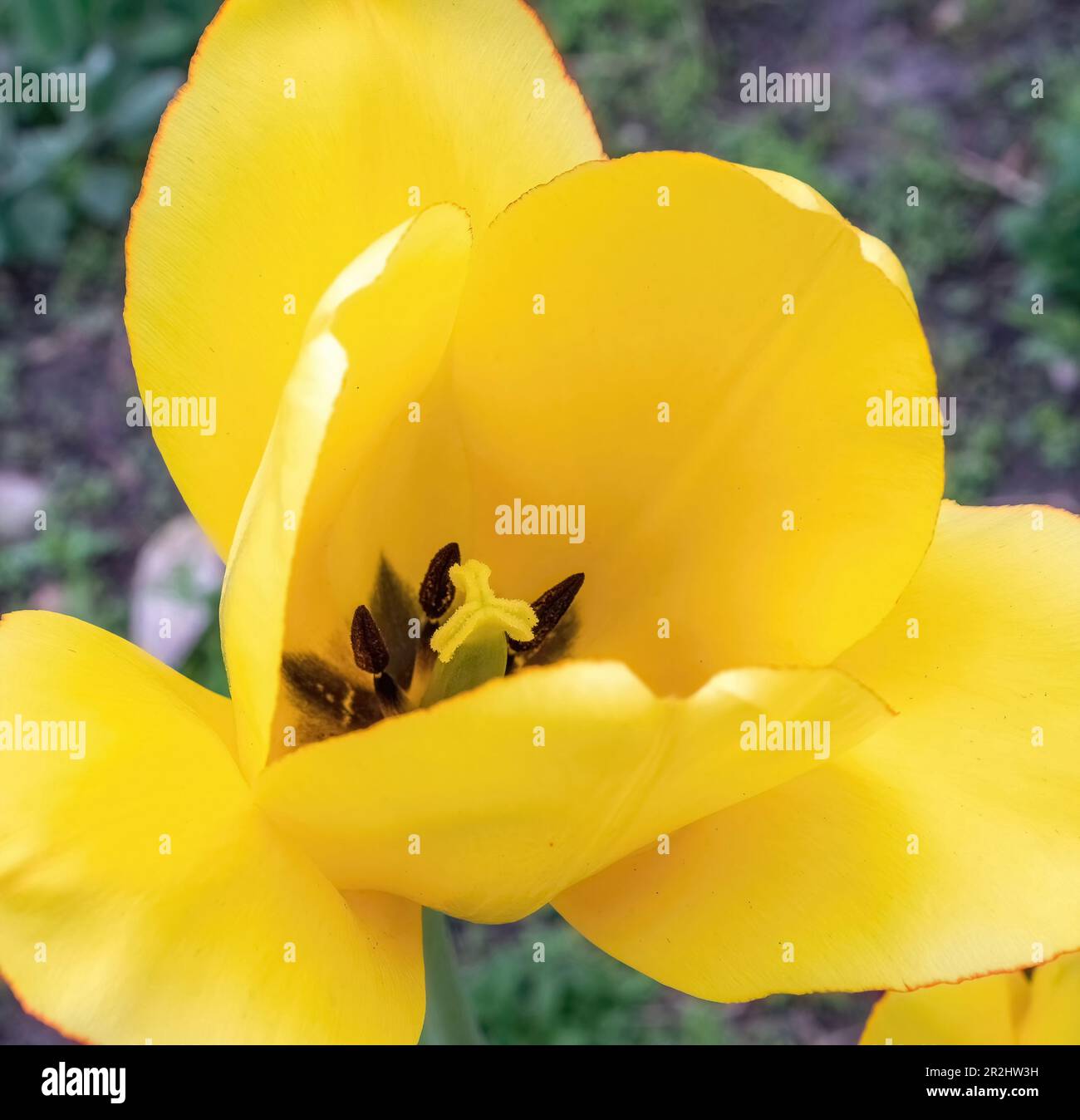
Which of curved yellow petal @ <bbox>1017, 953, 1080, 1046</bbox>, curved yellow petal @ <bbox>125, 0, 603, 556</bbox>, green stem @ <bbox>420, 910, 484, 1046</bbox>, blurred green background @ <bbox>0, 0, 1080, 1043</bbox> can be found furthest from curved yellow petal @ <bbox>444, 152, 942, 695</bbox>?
blurred green background @ <bbox>0, 0, 1080, 1043</bbox>

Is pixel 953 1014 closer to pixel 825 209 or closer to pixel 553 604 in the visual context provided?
pixel 553 604

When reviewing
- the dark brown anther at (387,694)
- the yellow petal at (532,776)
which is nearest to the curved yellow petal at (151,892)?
the yellow petal at (532,776)

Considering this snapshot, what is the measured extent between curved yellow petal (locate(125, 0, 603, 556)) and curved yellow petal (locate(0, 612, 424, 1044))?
18 cm

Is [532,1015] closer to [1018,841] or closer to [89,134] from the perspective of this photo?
[1018,841]

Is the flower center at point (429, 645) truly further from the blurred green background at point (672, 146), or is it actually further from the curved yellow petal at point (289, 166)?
the blurred green background at point (672, 146)

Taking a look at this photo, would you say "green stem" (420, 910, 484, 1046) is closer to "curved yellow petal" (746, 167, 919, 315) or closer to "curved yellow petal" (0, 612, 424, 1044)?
"curved yellow petal" (0, 612, 424, 1044)

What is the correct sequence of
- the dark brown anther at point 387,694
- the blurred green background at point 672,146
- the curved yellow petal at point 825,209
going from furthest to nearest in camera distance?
the blurred green background at point 672,146
the dark brown anther at point 387,694
the curved yellow petal at point 825,209

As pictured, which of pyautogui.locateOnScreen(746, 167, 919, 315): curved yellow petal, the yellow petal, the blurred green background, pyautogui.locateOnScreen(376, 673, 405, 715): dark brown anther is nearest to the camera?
the yellow petal

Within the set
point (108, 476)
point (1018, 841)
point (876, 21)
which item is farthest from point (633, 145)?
point (1018, 841)

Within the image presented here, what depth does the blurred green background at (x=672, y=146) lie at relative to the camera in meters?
2.53

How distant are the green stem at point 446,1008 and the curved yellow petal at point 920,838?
0.20 metres

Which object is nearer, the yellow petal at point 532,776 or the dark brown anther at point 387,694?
the yellow petal at point 532,776

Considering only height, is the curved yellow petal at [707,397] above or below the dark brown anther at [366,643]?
above

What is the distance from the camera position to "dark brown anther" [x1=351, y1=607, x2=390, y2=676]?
1.20 metres
